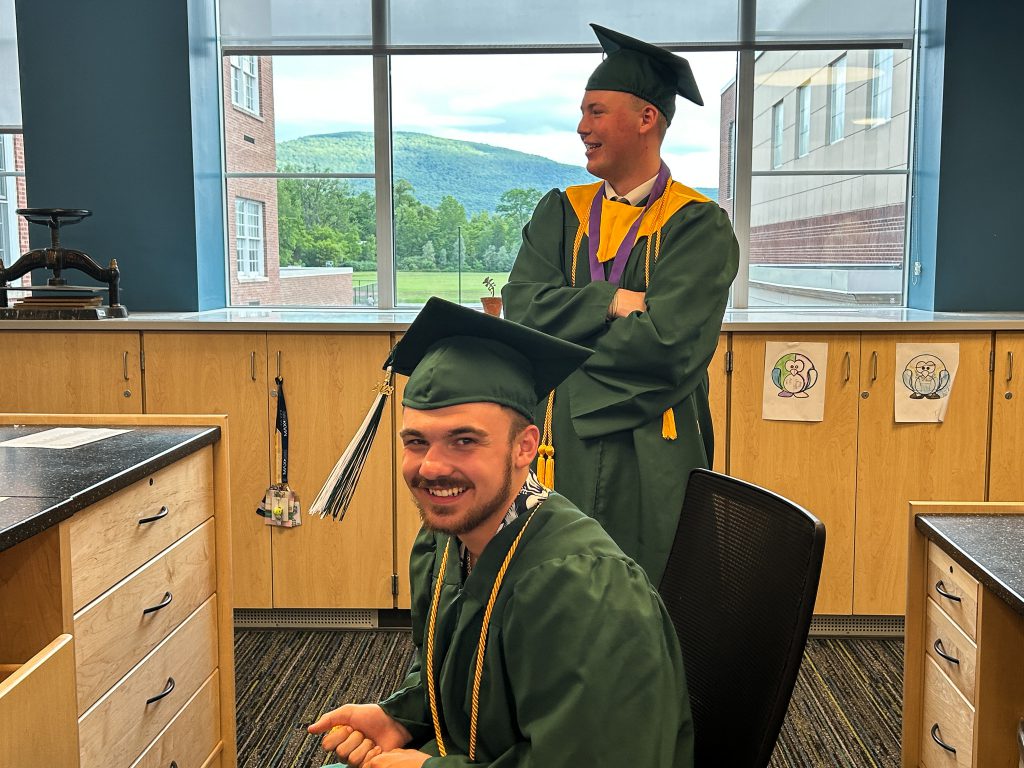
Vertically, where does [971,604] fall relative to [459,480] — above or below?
below

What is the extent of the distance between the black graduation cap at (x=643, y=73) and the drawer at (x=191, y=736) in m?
1.67

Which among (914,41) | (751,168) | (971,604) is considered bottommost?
(971,604)

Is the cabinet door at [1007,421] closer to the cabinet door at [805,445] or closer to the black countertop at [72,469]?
the cabinet door at [805,445]

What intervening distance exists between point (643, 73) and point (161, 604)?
155cm

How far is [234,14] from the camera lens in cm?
448

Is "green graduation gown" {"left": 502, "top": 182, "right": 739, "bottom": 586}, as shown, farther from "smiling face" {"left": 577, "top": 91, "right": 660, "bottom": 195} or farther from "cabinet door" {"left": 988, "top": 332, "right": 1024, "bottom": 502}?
"cabinet door" {"left": 988, "top": 332, "right": 1024, "bottom": 502}

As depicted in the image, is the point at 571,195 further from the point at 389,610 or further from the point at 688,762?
the point at 389,610

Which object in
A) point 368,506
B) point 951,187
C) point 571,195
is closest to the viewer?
point 571,195

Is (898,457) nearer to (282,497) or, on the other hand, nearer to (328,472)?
(328,472)

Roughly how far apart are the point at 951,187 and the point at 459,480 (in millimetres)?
3684

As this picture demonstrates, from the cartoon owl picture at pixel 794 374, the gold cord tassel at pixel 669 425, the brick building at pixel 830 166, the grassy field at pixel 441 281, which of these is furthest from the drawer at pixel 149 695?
the brick building at pixel 830 166

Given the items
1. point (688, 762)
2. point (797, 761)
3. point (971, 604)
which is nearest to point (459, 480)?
point (688, 762)

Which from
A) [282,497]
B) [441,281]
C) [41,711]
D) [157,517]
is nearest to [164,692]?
[157,517]

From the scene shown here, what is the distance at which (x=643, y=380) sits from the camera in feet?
7.20
